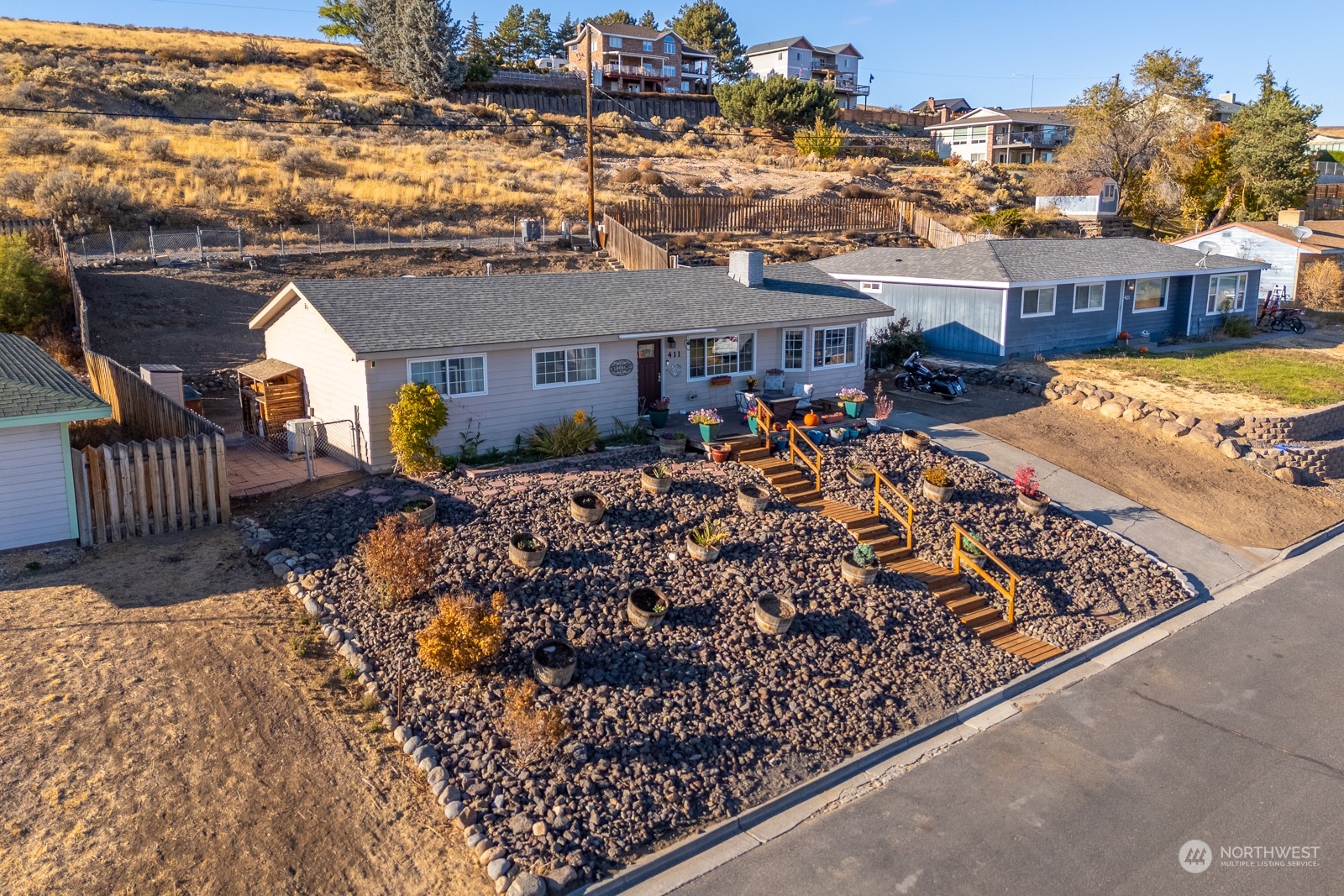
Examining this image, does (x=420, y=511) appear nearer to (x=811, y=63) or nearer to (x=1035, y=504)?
(x=1035, y=504)

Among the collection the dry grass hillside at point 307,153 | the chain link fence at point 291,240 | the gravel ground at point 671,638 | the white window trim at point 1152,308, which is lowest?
the gravel ground at point 671,638

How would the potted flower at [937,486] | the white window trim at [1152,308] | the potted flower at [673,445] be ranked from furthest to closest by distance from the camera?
the white window trim at [1152,308], the potted flower at [673,445], the potted flower at [937,486]

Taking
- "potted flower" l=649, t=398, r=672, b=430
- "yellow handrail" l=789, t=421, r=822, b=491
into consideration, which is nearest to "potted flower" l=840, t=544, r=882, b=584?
"yellow handrail" l=789, t=421, r=822, b=491

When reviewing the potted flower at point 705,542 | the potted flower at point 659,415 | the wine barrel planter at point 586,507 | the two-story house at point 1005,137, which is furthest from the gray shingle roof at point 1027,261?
the two-story house at point 1005,137

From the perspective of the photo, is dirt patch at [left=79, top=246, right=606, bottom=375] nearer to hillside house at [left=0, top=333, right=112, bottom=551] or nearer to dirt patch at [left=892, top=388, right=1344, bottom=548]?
hillside house at [left=0, top=333, right=112, bottom=551]

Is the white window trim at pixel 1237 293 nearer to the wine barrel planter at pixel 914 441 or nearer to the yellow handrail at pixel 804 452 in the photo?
the wine barrel planter at pixel 914 441

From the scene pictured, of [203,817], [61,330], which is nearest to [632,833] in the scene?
[203,817]

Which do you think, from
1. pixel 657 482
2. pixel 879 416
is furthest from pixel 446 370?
pixel 879 416

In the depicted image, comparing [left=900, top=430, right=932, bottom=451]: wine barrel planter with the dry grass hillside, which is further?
the dry grass hillside
